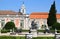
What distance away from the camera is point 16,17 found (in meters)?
58.7

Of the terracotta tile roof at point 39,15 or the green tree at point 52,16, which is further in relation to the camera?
the terracotta tile roof at point 39,15

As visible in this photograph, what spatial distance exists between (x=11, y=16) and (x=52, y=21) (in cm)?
880

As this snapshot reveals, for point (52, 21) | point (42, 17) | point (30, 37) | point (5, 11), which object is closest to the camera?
point (30, 37)

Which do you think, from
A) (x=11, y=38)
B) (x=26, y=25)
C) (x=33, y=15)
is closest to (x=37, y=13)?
(x=33, y=15)

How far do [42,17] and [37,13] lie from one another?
3.09 m

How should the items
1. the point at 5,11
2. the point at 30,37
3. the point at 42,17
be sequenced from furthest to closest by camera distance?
1. the point at 42,17
2. the point at 5,11
3. the point at 30,37

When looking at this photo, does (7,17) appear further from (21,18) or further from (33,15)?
(33,15)

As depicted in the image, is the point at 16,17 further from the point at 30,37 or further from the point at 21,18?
the point at 30,37

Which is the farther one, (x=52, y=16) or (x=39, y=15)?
(x=39, y=15)

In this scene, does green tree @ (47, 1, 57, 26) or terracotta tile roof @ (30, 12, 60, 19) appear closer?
green tree @ (47, 1, 57, 26)

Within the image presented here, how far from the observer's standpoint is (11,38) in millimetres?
24172

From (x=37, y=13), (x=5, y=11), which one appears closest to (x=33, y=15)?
(x=37, y=13)

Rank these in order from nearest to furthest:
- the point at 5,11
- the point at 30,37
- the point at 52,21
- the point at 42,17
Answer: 1. the point at 30,37
2. the point at 52,21
3. the point at 5,11
4. the point at 42,17

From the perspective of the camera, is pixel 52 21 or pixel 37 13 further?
pixel 37 13
